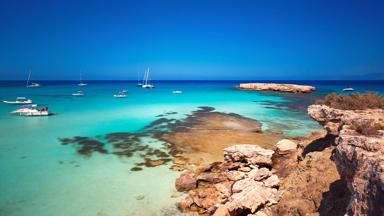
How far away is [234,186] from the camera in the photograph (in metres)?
10.0

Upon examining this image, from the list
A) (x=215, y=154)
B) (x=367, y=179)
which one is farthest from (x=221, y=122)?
(x=367, y=179)

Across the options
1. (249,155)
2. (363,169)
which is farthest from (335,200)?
(249,155)

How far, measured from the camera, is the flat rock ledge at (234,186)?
827cm

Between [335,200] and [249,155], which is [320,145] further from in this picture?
[335,200]

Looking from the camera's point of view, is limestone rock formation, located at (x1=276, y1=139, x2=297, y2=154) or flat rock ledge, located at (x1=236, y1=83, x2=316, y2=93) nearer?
limestone rock formation, located at (x1=276, y1=139, x2=297, y2=154)

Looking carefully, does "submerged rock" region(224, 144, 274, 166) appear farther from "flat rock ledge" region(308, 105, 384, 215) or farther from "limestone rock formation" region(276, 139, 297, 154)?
"flat rock ledge" region(308, 105, 384, 215)

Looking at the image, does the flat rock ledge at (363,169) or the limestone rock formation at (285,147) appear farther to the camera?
the limestone rock formation at (285,147)

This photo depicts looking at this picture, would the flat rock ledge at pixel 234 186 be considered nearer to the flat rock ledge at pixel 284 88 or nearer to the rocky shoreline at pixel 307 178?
the rocky shoreline at pixel 307 178

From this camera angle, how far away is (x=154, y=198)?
1092 centimetres

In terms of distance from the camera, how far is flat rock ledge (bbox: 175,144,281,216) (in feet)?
27.1

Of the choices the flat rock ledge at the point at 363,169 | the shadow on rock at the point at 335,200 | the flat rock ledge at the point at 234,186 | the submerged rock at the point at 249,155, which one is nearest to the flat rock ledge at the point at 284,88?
the submerged rock at the point at 249,155

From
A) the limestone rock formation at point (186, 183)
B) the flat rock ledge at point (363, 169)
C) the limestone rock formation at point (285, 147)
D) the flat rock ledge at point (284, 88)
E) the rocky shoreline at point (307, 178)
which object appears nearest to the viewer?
the flat rock ledge at point (363, 169)

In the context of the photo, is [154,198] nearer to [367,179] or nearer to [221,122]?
[367,179]

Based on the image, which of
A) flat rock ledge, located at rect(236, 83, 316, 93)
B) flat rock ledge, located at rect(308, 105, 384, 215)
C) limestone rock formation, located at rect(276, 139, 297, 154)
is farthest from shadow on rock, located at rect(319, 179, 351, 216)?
flat rock ledge, located at rect(236, 83, 316, 93)
